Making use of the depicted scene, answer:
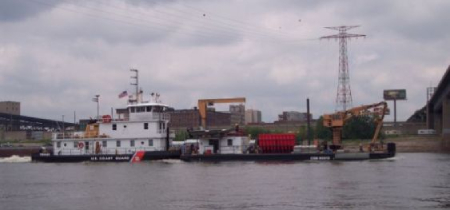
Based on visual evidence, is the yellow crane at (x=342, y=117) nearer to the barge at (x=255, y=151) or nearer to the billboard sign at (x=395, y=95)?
Answer: the barge at (x=255, y=151)

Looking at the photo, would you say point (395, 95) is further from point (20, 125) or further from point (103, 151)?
point (103, 151)

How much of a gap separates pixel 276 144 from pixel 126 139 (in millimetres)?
15347

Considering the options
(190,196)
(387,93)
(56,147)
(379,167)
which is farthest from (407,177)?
(387,93)

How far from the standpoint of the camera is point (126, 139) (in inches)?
2584

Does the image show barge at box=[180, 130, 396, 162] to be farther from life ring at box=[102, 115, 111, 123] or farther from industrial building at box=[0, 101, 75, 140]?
industrial building at box=[0, 101, 75, 140]

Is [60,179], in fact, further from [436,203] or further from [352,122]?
[352,122]

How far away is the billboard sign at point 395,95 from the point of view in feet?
574

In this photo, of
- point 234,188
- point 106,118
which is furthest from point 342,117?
point 234,188

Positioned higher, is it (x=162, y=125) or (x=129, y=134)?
(x=162, y=125)

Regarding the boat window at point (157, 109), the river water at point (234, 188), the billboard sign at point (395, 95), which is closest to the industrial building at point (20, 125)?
the boat window at point (157, 109)

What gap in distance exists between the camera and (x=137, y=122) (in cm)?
6519

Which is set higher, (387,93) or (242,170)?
(387,93)

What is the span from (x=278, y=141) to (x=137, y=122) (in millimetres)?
14437

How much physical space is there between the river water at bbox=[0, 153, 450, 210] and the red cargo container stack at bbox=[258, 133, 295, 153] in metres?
11.0
